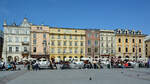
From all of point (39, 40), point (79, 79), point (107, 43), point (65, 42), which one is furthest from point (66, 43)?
point (79, 79)

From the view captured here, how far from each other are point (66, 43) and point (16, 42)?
15711mm

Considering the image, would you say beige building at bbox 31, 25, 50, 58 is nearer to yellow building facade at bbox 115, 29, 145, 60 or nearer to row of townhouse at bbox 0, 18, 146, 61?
row of townhouse at bbox 0, 18, 146, 61

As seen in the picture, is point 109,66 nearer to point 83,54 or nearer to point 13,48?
point 83,54

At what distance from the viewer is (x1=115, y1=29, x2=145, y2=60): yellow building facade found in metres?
60.7

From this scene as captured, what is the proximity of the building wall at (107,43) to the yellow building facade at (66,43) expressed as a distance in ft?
23.0

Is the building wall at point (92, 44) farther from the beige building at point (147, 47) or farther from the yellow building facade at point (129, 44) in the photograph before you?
the beige building at point (147, 47)

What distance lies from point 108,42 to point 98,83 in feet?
163

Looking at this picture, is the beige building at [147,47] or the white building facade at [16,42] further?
the beige building at [147,47]

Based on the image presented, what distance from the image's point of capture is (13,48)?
5153cm

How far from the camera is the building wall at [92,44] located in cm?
5816

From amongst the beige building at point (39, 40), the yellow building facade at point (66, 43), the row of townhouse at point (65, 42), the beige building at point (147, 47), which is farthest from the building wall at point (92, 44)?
the beige building at point (147, 47)

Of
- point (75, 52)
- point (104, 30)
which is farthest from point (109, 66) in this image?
point (104, 30)

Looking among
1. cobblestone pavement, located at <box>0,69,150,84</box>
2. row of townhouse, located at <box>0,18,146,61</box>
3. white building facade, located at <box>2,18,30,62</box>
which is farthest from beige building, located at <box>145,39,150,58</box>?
cobblestone pavement, located at <box>0,69,150,84</box>

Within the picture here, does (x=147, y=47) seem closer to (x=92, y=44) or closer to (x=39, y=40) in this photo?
(x=92, y=44)
